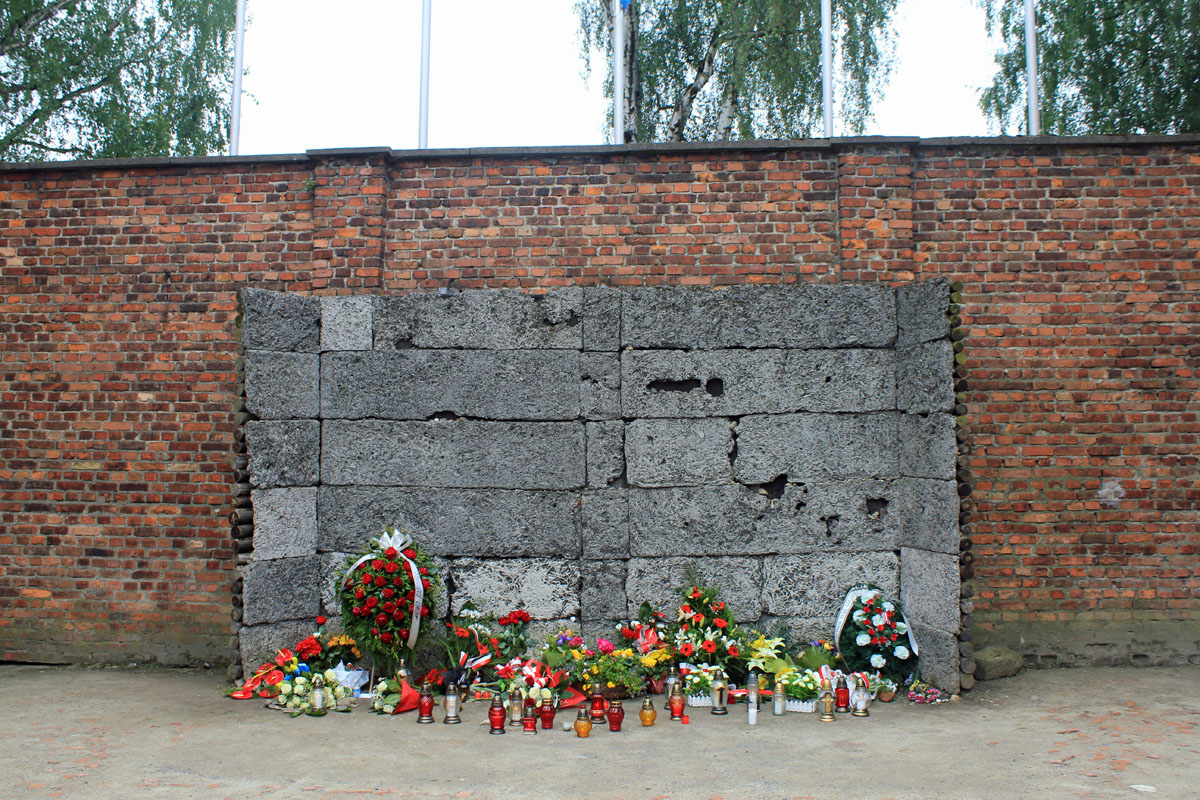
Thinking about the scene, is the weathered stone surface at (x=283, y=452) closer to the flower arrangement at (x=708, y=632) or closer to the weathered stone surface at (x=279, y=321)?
the weathered stone surface at (x=279, y=321)

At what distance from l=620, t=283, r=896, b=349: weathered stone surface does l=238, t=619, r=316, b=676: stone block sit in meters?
3.07

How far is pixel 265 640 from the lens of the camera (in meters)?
5.54

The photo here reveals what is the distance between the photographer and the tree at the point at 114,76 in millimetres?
11812

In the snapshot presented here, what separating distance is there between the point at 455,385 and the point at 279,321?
1303 mm

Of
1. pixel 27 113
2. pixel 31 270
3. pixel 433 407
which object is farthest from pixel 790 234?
pixel 27 113

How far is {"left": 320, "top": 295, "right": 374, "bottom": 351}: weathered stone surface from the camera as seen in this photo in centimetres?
588

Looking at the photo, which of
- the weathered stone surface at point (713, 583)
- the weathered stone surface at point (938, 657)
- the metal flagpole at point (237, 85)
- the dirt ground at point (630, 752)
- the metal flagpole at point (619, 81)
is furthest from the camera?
the metal flagpole at point (237, 85)

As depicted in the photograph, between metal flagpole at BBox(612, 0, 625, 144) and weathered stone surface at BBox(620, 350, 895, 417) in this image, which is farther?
metal flagpole at BBox(612, 0, 625, 144)

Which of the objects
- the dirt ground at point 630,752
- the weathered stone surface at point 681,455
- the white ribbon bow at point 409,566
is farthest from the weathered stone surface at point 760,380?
the dirt ground at point 630,752

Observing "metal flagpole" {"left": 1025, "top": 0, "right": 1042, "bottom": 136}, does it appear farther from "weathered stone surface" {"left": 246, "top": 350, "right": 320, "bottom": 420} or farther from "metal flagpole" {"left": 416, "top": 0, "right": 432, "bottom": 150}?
"weathered stone surface" {"left": 246, "top": 350, "right": 320, "bottom": 420}

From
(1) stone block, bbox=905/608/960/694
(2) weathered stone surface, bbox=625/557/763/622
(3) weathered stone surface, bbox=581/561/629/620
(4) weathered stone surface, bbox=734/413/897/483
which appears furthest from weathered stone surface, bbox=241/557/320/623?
(1) stone block, bbox=905/608/960/694

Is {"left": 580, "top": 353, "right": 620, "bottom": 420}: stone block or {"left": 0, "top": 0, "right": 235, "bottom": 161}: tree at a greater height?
{"left": 0, "top": 0, "right": 235, "bottom": 161}: tree

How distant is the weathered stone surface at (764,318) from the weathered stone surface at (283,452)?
237cm

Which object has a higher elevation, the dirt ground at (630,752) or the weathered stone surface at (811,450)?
the weathered stone surface at (811,450)
